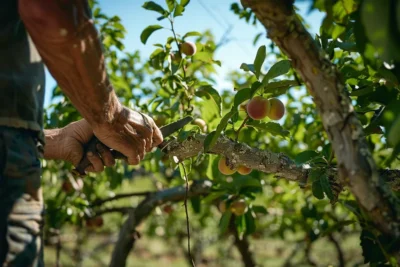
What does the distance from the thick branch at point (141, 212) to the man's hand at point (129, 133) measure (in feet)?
4.36

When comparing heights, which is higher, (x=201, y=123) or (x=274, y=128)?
(x=201, y=123)

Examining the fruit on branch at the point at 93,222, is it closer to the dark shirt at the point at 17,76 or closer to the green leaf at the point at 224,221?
the green leaf at the point at 224,221

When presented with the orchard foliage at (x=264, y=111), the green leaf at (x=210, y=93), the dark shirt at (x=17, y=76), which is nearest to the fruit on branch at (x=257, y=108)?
the orchard foliage at (x=264, y=111)

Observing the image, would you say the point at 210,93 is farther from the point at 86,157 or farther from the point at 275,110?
the point at 86,157

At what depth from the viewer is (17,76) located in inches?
51.0

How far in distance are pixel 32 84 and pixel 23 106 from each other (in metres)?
0.07

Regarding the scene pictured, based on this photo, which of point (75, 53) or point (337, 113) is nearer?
point (337, 113)

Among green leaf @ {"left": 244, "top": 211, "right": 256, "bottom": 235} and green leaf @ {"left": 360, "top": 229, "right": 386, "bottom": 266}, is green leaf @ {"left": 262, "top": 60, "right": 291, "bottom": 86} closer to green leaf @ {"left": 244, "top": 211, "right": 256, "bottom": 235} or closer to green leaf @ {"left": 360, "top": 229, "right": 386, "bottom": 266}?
green leaf @ {"left": 360, "top": 229, "right": 386, "bottom": 266}

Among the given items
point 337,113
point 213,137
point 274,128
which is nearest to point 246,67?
point 274,128

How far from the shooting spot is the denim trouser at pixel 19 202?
3.95 ft

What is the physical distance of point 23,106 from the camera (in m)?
1.29

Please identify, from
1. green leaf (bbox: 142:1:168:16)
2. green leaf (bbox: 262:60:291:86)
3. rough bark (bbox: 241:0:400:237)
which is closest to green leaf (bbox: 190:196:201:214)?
green leaf (bbox: 142:1:168:16)

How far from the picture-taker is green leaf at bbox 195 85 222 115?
2.28 metres

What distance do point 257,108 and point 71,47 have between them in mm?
790
